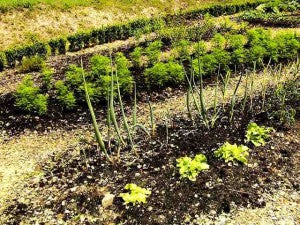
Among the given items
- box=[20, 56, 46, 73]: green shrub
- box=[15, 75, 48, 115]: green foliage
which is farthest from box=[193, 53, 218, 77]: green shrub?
box=[20, 56, 46, 73]: green shrub

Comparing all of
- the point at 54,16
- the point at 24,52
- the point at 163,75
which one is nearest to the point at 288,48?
the point at 163,75

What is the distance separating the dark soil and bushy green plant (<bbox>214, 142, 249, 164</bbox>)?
0.12 meters

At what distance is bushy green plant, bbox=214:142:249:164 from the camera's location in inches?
271

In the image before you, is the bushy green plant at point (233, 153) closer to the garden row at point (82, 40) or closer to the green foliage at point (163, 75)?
the green foliage at point (163, 75)

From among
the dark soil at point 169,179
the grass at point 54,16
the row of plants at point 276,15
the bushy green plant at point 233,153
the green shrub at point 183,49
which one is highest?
the grass at point 54,16

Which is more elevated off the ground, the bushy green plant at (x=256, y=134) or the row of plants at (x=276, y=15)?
the row of plants at (x=276, y=15)

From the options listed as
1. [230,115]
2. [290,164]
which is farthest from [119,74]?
[290,164]

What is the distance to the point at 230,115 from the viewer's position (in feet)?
27.8

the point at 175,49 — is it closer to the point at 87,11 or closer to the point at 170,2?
the point at 87,11

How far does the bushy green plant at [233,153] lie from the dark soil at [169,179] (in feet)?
0.39

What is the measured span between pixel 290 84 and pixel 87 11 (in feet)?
49.0

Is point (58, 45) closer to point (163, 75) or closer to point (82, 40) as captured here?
point (82, 40)

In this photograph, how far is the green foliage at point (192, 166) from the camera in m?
6.54

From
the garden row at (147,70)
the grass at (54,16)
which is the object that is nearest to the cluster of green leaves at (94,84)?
the garden row at (147,70)
